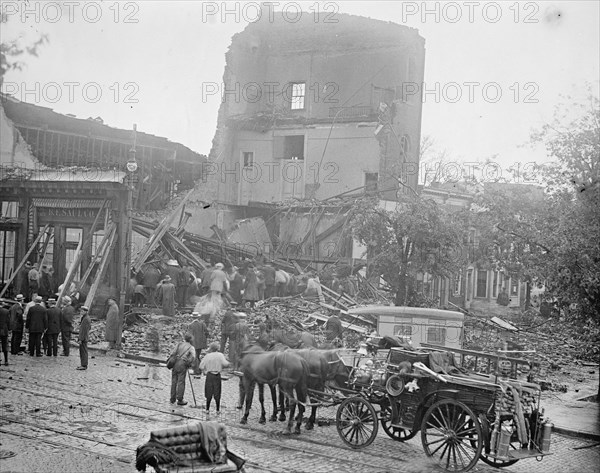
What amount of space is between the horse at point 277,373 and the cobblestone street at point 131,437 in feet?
1.64

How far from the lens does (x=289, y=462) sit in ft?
37.4

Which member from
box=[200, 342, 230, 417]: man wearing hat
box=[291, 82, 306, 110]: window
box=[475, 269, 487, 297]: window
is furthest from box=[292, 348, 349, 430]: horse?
box=[291, 82, 306, 110]: window

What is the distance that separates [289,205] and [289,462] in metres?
24.8

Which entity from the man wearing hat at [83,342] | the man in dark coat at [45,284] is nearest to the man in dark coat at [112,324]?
the man wearing hat at [83,342]

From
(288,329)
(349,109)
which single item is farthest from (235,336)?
(349,109)

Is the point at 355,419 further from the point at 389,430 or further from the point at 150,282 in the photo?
the point at 150,282

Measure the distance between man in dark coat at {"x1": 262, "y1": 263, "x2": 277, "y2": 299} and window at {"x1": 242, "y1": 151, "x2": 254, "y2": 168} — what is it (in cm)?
1431

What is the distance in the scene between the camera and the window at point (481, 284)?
3889cm

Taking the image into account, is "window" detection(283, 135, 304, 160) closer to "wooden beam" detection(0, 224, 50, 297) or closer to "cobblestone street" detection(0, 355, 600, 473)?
"wooden beam" detection(0, 224, 50, 297)

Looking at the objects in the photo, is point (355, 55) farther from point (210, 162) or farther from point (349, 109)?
point (210, 162)

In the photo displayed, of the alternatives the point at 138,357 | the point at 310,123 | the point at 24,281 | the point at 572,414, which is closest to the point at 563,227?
the point at 572,414

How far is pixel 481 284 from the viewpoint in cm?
3919

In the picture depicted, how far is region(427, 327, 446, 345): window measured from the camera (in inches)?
795

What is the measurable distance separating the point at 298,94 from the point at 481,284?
15.8m
